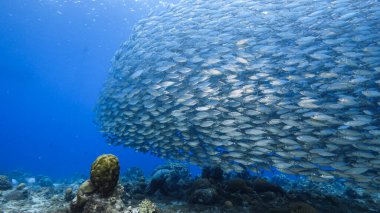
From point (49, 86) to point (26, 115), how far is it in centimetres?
5754

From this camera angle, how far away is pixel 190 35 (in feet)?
46.2

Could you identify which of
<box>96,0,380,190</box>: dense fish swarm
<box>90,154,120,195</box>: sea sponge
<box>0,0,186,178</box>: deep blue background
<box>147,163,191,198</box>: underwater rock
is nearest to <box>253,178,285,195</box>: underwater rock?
<box>96,0,380,190</box>: dense fish swarm

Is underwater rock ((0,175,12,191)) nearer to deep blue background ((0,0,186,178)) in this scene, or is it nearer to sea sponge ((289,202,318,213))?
deep blue background ((0,0,186,178))

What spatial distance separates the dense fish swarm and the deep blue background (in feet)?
23.0

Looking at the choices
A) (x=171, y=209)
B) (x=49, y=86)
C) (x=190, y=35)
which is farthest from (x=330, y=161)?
(x=49, y=86)

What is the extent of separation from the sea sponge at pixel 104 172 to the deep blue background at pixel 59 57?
41.4ft

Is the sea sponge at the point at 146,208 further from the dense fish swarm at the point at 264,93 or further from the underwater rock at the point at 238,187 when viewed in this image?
the dense fish swarm at the point at 264,93

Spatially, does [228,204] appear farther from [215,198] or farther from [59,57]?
[59,57]

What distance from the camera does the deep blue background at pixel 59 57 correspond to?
123 ft

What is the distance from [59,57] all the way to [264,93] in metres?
59.6

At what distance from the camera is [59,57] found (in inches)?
2368

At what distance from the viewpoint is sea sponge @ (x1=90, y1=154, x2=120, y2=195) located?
4918mm

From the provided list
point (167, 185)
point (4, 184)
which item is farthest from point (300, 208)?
point (4, 184)

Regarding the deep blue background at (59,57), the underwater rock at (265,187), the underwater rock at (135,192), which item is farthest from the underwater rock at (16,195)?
the underwater rock at (265,187)
